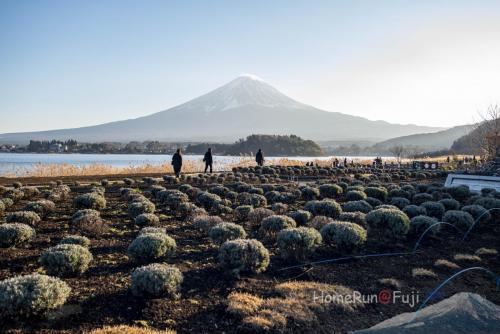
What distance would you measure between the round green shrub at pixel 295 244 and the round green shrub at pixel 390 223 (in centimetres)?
287

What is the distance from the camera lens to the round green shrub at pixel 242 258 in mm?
7223

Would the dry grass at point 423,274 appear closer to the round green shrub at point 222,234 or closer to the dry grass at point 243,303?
the dry grass at point 243,303

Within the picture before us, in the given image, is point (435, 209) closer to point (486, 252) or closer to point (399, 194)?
point (486, 252)

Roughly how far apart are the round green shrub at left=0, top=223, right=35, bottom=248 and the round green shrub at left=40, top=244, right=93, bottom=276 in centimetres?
210

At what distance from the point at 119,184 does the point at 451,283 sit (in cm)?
1873

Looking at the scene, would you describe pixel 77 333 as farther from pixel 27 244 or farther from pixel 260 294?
pixel 27 244

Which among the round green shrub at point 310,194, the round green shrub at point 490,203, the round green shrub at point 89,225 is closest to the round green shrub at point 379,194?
the round green shrub at point 310,194

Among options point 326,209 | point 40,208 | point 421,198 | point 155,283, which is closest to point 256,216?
point 326,209

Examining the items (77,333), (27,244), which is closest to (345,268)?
(77,333)

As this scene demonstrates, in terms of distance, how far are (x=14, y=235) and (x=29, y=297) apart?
13.0 ft

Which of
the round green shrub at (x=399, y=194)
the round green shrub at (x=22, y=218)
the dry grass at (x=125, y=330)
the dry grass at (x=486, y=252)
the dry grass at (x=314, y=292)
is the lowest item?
the dry grass at (x=486, y=252)

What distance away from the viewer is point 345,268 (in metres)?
8.10

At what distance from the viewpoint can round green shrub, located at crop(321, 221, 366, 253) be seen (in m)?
8.82

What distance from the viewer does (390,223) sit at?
10.3 m
